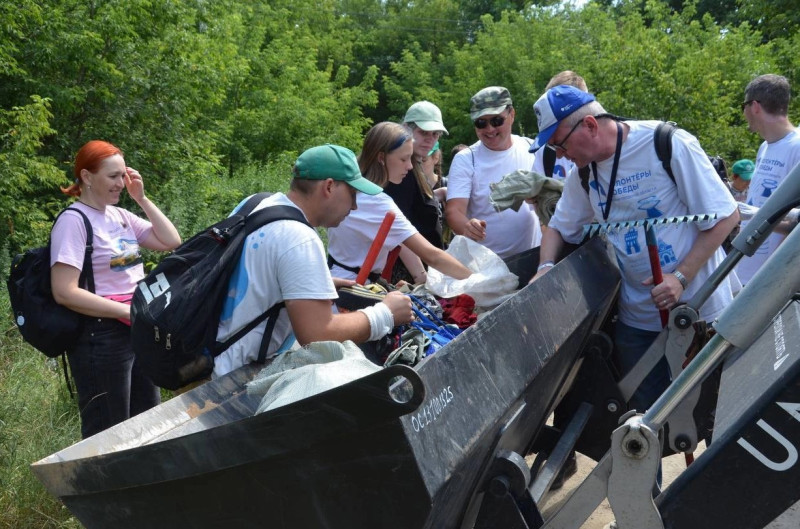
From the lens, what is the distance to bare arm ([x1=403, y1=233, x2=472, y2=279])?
4.11m

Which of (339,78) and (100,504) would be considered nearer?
(100,504)

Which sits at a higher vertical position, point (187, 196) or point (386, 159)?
point (386, 159)

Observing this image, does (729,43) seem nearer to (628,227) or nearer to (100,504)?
(628,227)

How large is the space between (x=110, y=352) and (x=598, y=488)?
264cm

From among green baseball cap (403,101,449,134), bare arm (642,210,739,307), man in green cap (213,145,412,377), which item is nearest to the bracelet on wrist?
bare arm (642,210,739,307)

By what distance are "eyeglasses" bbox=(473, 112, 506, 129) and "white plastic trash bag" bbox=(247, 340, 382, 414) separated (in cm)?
284

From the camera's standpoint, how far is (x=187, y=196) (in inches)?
446

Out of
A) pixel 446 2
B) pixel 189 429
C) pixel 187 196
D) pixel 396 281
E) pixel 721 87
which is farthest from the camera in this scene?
pixel 446 2

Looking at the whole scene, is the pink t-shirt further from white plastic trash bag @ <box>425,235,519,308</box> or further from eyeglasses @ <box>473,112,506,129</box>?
eyeglasses @ <box>473,112,506,129</box>

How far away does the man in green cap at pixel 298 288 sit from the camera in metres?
2.87

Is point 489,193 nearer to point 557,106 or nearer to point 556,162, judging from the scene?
point 556,162

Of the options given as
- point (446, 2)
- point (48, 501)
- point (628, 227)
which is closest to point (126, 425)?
point (48, 501)

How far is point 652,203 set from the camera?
3854 millimetres

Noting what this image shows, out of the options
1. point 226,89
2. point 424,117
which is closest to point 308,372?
point 424,117
